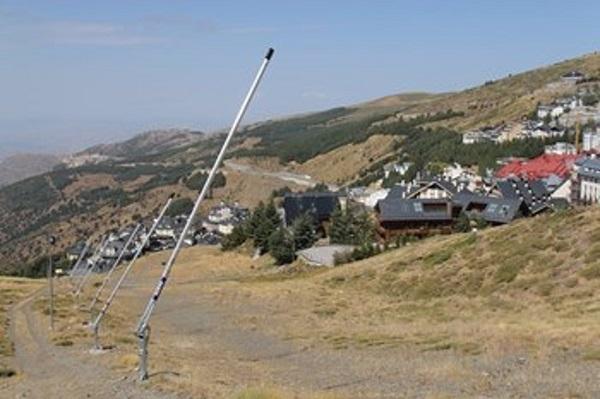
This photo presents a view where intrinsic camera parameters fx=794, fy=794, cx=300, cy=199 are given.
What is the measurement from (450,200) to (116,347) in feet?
245

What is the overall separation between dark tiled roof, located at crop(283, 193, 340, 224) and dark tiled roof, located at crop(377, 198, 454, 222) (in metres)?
13.0

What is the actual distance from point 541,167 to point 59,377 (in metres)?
124

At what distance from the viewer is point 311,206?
113938mm

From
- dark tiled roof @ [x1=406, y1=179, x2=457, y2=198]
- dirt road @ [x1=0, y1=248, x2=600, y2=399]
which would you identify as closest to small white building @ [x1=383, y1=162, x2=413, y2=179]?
dark tiled roof @ [x1=406, y1=179, x2=457, y2=198]

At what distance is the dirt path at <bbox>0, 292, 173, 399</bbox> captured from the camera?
69.2 feet

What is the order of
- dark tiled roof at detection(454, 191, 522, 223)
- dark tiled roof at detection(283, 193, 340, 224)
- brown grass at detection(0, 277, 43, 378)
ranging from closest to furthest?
brown grass at detection(0, 277, 43, 378) < dark tiled roof at detection(454, 191, 522, 223) < dark tiled roof at detection(283, 193, 340, 224)

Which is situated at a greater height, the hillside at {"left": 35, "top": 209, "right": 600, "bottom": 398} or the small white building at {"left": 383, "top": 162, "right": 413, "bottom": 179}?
the hillside at {"left": 35, "top": 209, "right": 600, "bottom": 398}

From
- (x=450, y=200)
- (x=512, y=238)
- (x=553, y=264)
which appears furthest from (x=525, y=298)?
(x=450, y=200)

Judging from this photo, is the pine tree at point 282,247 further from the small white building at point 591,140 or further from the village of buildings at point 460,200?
the small white building at point 591,140

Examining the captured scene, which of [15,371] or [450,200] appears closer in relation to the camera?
[15,371]

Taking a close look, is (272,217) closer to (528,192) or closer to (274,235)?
(274,235)

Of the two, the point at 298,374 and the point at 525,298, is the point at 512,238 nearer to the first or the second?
the point at 525,298

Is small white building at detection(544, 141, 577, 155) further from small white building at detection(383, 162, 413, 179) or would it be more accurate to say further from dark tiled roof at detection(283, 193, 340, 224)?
dark tiled roof at detection(283, 193, 340, 224)

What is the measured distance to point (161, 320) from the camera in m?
53.4
